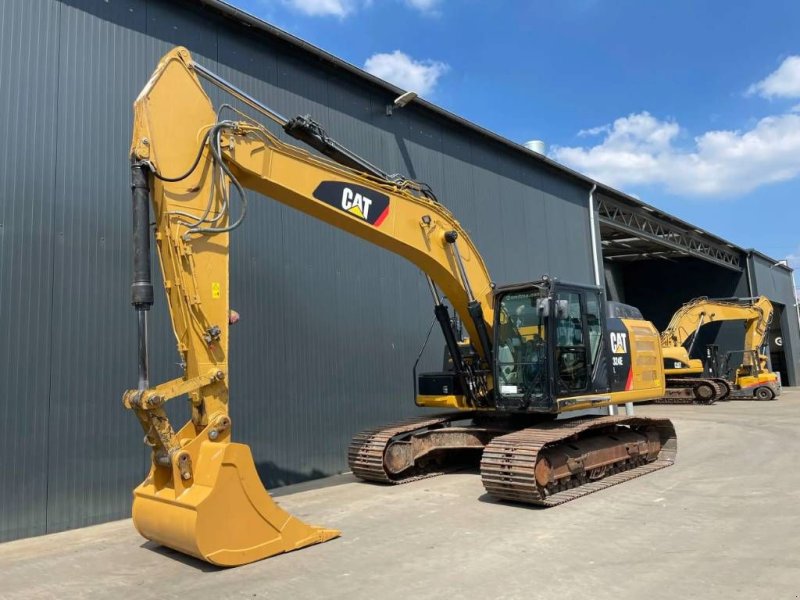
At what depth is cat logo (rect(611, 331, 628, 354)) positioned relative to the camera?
9492 millimetres

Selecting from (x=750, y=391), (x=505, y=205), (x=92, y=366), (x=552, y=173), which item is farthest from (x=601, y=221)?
(x=92, y=366)

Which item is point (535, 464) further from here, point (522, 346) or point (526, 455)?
point (522, 346)

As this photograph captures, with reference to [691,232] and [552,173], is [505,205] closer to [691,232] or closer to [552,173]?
[552,173]

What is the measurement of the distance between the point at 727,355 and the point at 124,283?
82.2ft

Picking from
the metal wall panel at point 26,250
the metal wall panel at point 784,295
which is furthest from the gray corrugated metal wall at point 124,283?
the metal wall panel at point 784,295

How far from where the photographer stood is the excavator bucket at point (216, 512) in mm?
5219

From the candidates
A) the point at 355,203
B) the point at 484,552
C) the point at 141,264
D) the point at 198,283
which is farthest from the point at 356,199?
the point at 484,552

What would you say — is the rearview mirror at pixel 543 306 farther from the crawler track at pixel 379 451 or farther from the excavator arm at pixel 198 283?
the excavator arm at pixel 198 283

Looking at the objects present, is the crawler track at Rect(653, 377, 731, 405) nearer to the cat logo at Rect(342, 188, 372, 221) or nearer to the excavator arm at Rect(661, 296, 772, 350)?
the excavator arm at Rect(661, 296, 772, 350)

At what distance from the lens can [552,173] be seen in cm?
1759

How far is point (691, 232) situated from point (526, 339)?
69.7 ft

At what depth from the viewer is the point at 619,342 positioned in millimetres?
9672

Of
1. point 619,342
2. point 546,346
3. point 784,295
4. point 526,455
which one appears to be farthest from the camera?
point 784,295

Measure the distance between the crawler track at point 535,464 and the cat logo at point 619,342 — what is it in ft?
3.40
